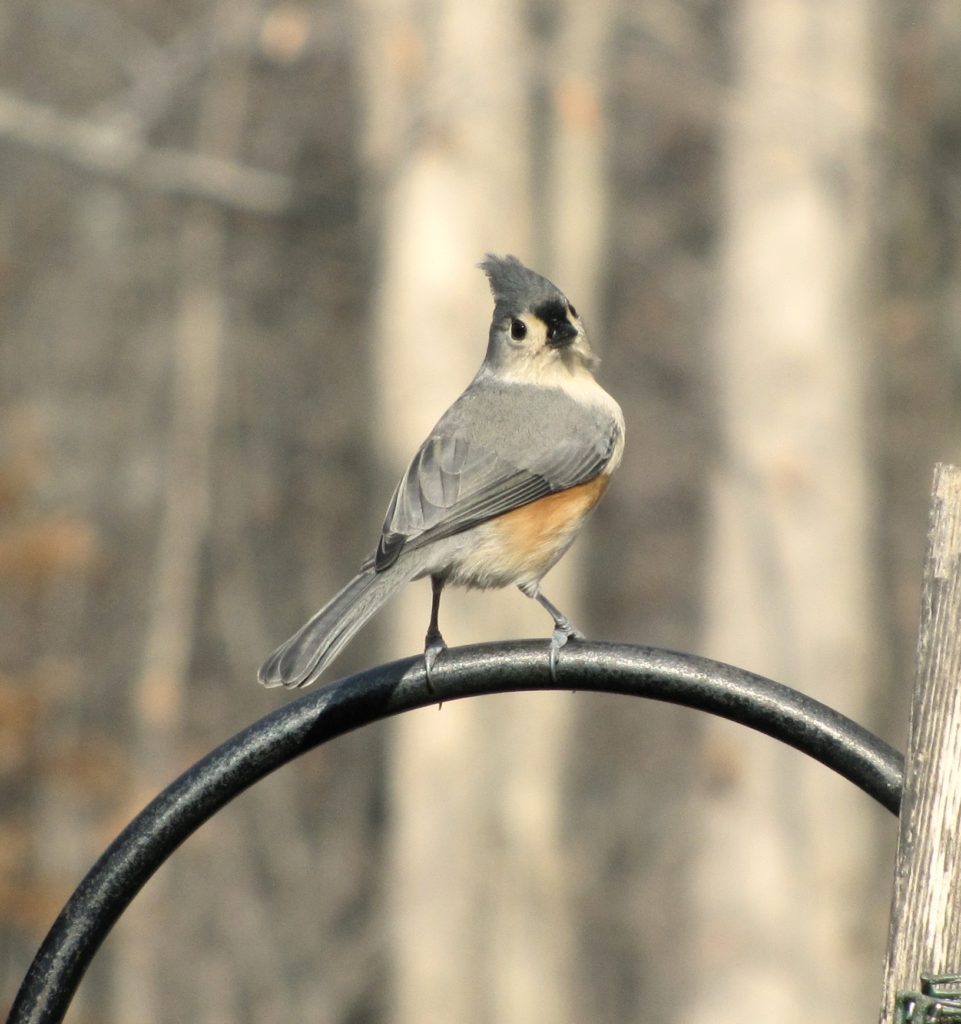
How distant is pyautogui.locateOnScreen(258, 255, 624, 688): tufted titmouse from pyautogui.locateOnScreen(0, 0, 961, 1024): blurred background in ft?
9.05

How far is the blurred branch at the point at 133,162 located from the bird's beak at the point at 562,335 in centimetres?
338

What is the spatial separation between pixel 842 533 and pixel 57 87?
22.1 feet

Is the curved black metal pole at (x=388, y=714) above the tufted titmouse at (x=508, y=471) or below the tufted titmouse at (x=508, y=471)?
below

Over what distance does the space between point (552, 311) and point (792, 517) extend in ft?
10.4

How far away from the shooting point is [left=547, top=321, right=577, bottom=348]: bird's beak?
3.43 m

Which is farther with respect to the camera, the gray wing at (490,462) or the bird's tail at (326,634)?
the gray wing at (490,462)

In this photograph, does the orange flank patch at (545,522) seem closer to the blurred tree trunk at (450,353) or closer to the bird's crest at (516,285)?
the bird's crest at (516,285)

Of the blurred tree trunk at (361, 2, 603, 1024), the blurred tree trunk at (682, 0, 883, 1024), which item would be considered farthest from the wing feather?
the blurred tree trunk at (682, 0, 883, 1024)

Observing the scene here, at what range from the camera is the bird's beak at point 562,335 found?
11.3 ft

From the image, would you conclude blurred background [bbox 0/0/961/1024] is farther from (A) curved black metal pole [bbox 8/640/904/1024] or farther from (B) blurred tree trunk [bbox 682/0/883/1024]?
(A) curved black metal pole [bbox 8/640/904/1024]

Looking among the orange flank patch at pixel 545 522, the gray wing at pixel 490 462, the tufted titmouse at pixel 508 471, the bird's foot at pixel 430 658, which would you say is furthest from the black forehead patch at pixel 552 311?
the bird's foot at pixel 430 658

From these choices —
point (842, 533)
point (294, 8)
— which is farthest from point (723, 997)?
point (294, 8)

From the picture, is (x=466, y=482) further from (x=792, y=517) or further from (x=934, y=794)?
(x=792, y=517)

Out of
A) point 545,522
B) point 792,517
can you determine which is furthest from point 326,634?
point 792,517
